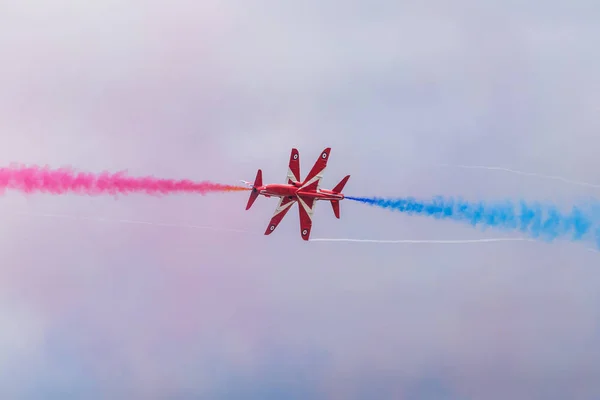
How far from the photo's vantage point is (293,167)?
6341cm

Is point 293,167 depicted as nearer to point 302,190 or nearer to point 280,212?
point 302,190

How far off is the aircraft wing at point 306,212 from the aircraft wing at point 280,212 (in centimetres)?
67

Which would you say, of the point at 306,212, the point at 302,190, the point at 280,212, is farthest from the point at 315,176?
the point at 280,212

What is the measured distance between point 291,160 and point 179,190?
21.0 ft

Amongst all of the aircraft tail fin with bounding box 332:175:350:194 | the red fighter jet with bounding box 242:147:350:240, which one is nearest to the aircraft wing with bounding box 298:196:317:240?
the red fighter jet with bounding box 242:147:350:240

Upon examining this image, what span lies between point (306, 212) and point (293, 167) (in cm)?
292

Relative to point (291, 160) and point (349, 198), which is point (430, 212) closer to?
point (349, 198)

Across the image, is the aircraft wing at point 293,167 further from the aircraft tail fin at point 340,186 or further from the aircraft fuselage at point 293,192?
the aircraft tail fin at point 340,186

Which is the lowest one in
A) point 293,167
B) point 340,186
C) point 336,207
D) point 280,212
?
point 280,212

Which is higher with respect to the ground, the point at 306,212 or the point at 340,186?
the point at 340,186

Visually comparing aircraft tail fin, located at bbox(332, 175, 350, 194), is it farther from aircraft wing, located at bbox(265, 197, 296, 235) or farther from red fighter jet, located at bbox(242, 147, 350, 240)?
aircraft wing, located at bbox(265, 197, 296, 235)

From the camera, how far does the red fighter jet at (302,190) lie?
205 ft

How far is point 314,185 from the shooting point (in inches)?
2507

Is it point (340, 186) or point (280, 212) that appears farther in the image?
point (280, 212)
